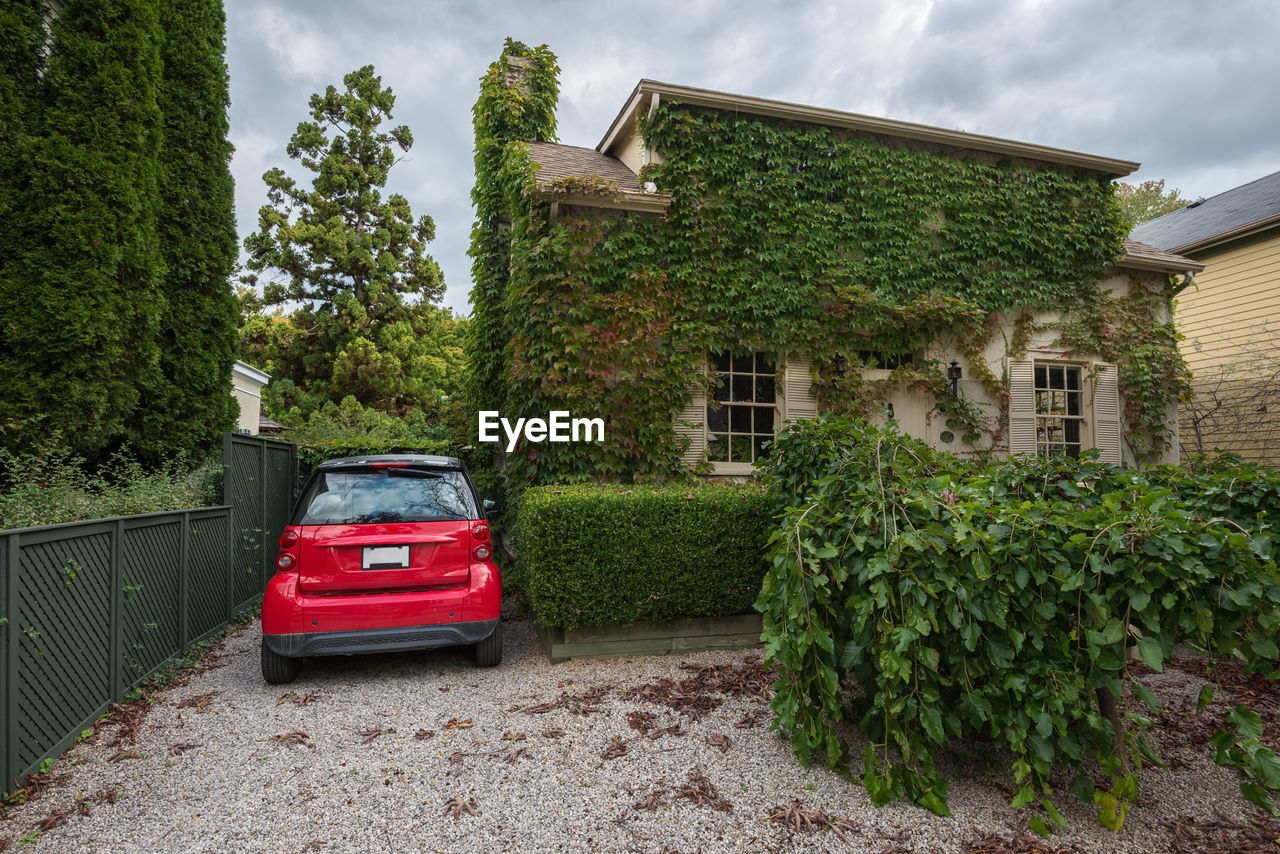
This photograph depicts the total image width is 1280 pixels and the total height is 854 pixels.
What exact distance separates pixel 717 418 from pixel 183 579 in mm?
5445

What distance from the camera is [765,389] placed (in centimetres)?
775

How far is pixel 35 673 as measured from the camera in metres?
2.86

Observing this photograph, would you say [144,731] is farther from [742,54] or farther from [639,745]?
[742,54]

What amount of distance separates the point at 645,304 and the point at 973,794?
5243mm

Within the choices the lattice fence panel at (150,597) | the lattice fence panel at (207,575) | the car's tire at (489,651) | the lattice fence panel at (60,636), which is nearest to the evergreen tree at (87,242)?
the lattice fence panel at (207,575)

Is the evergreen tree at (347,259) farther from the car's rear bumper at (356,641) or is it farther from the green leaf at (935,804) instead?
the green leaf at (935,804)

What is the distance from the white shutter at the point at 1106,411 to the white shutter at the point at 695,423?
582 cm

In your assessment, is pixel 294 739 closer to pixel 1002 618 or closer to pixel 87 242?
pixel 1002 618

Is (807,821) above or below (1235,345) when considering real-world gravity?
below

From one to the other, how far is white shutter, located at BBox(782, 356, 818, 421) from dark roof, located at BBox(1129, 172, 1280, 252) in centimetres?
925

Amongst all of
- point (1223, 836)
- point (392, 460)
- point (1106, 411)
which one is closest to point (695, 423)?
point (392, 460)

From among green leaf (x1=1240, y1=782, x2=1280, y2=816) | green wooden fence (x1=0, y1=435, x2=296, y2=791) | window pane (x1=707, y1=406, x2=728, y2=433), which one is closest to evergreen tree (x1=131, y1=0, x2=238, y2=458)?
green wooden fence (x1=0, y1=435, x2=296, y2=791)

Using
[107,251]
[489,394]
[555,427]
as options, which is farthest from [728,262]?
[107,251]
